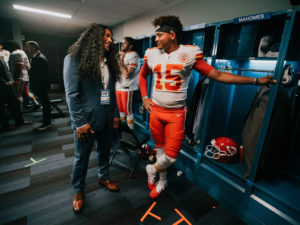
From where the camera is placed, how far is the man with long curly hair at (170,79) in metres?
1.53

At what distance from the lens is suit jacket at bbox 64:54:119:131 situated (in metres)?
1.33

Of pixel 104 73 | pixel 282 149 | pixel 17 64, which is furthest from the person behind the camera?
pixel 17 64

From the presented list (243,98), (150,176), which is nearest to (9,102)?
(150,176)

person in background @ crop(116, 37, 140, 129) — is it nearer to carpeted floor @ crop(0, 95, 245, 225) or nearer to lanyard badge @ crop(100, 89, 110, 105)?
carpeted floor @ crop(0, 95, 245, 225)

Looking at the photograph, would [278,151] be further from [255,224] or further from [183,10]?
[183,10]

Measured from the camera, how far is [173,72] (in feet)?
5.15

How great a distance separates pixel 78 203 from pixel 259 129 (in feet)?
6.47

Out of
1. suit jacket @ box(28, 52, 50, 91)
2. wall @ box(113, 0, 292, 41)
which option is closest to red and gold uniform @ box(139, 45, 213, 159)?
wall @ box(113, 0, 292, 41)

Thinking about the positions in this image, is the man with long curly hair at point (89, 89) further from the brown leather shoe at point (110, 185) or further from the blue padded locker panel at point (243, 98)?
the blue padded locker panel at point (243, 98)

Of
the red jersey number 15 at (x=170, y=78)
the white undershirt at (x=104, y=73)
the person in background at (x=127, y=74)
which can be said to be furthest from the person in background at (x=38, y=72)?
the red jersey number 15 at (x=170, y=78)

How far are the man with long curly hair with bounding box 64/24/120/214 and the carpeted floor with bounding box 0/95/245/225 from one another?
0.22 m

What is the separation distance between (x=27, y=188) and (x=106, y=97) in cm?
157

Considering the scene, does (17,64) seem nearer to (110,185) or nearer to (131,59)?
(131,59)

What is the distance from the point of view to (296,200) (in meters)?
1.42
